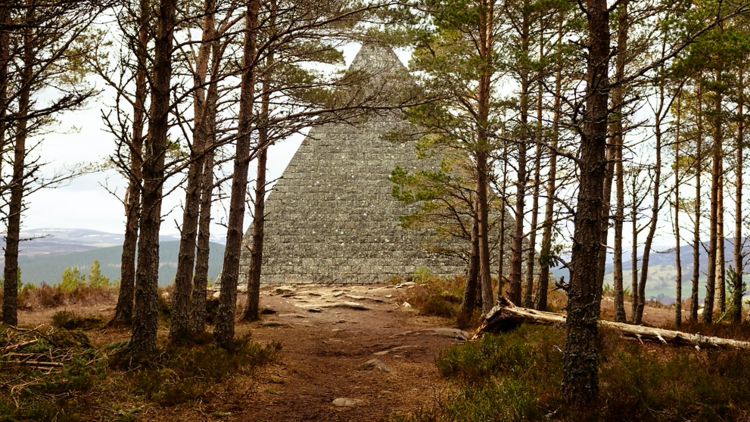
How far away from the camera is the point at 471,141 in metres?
10.5

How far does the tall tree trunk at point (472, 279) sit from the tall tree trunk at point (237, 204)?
614 cm

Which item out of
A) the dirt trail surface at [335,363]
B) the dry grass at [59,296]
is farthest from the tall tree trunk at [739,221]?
the dry grass at [59,296]

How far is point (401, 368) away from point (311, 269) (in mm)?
11984

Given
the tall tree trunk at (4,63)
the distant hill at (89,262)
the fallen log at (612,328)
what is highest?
the tall tree trunk at (4,63)

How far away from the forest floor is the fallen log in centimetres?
99

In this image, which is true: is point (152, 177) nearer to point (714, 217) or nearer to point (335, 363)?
point (335, 363)

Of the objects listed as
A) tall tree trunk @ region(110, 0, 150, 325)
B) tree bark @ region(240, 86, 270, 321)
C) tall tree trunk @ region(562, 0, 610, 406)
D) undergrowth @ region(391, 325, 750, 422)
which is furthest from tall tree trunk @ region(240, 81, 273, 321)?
tall tree trunk @ region(562, 0, 610, 406)

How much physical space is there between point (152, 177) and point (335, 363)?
14.5 feet

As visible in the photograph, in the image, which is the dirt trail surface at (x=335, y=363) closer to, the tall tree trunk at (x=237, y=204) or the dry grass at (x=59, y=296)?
the tall tree trunk at (x=237, y=204)

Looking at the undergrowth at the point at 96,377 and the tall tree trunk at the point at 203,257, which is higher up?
the tall tree trunk at the point at 203,257

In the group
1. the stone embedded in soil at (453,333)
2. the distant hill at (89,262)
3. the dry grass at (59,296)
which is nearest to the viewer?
the stone embedded in soil at (453,333)

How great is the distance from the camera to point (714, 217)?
12.6 metres

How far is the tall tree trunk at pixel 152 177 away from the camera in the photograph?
20.9ft

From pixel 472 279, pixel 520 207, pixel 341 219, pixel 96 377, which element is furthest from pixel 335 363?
pixel 341 219
